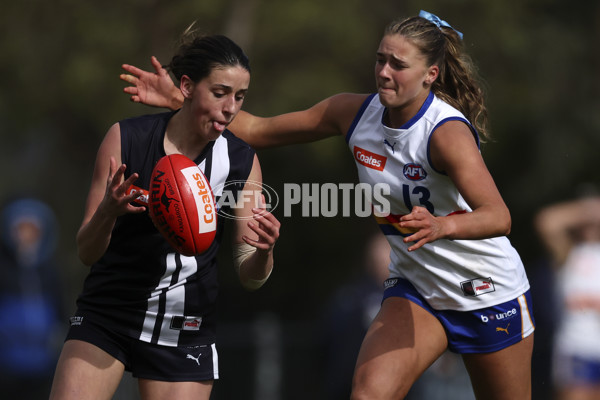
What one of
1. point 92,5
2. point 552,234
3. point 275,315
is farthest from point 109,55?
point 552,234

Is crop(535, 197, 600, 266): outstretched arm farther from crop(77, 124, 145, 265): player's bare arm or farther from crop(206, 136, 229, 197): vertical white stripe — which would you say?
crop(77, 124, 145, 265): player's bare arm

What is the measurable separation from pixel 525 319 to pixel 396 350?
Result: 0.70m

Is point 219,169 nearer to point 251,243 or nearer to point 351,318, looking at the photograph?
point 251,243

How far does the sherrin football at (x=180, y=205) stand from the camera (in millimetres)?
4016

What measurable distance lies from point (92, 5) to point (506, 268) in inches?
339

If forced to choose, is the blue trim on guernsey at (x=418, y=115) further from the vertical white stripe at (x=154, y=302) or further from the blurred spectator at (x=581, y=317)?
the blurred spectator at (x=581, y=317)

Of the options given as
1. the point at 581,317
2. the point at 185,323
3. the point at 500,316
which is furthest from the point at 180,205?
the point at 581,317

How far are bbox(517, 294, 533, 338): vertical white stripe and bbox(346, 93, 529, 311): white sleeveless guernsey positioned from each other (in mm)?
43

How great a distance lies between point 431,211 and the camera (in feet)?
14.6

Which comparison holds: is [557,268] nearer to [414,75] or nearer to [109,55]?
[414,75]

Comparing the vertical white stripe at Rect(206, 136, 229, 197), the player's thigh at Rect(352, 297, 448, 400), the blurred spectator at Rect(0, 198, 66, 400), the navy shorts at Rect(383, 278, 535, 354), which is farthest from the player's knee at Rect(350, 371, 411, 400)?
the blurred spectator at Rect(0, 198, 66, 400)

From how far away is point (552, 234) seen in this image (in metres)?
8.27

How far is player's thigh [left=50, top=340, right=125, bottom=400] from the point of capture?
4.05m

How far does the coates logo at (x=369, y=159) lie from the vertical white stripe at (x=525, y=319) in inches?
37.7
